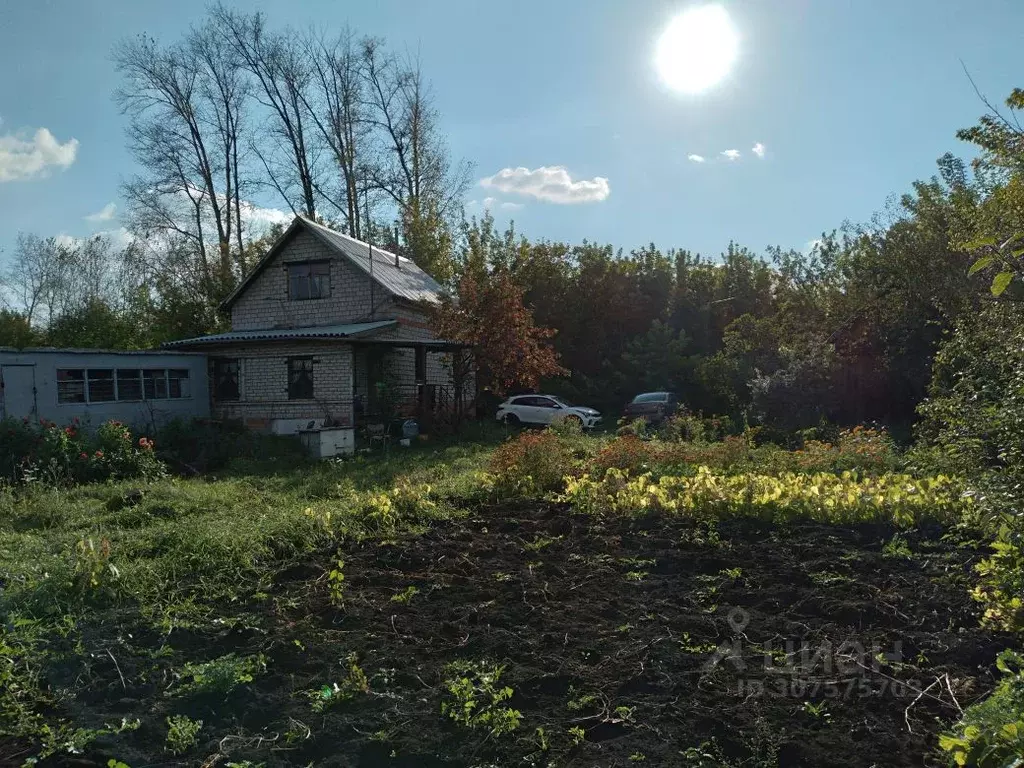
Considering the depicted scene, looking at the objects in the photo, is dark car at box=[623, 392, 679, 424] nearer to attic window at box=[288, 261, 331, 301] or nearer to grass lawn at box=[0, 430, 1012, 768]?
attic window at box=[288, 261, 331, 301]

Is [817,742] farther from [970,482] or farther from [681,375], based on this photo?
[681,375]

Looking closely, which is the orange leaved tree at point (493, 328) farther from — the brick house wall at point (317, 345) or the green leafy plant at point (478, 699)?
the green leafy plant at point (478, 699)

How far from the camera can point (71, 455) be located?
1230cm

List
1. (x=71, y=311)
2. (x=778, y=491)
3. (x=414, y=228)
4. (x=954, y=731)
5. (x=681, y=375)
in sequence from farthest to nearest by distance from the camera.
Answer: (x=71, y=311) < (x=414, y=228) < (x=681, y=375) < (x=778, y=491) < (x=954, y=731)

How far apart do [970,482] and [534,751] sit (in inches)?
113

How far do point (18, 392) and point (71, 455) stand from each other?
497 cm

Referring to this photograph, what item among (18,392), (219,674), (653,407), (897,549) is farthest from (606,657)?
(653,407)

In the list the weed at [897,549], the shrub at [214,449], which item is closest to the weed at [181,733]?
the weed at [897,549]

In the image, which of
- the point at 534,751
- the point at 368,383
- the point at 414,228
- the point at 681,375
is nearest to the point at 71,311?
the point at 414,228

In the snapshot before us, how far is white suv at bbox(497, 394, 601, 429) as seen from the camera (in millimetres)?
23500

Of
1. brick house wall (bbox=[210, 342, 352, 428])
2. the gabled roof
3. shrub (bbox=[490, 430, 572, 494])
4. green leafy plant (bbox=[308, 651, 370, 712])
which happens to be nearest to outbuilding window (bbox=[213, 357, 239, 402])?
brick house wall (bbox=[210, 342, 352, 428])

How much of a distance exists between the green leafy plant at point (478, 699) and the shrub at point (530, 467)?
484 centimetres

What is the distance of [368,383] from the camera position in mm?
21406

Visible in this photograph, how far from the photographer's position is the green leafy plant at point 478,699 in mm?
3404
